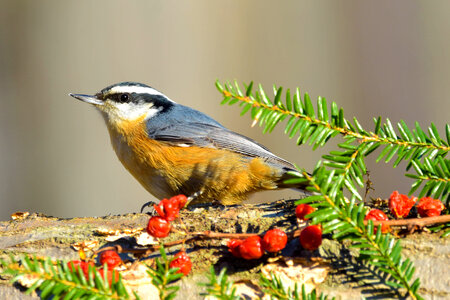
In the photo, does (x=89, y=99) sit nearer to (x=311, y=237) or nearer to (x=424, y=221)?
(x=311, y=237)

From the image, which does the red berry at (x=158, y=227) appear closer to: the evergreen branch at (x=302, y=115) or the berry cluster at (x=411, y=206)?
the evergreen branch at (x=302, y=115)

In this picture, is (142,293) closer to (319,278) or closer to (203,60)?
(319,278)

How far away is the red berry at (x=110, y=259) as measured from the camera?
1.48 meters

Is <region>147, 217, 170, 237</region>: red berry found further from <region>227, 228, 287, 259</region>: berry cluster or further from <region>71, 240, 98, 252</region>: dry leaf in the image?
<region>71, 240, 98, 252</region>: dry leaf

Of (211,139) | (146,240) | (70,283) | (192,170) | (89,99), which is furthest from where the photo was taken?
(89,99)

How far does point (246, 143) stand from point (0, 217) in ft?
8.33

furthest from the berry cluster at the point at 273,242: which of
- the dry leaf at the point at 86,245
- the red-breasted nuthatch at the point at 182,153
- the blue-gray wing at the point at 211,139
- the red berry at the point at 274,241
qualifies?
the blue-gray wing at the point at 211,139

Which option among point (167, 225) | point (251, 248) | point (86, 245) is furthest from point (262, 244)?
point (86, 245)

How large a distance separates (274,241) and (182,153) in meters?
1.50

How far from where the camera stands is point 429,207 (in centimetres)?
145

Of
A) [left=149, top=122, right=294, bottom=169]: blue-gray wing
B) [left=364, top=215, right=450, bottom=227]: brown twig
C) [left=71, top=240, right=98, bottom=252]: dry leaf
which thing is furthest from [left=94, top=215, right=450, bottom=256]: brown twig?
[left=149, top=122, right=294, bottom=169]: blue-gray wing

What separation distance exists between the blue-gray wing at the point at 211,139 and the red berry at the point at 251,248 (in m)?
1.53

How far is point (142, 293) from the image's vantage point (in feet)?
4.74

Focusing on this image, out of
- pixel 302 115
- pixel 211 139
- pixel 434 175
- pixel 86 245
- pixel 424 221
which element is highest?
pixel 302 115
